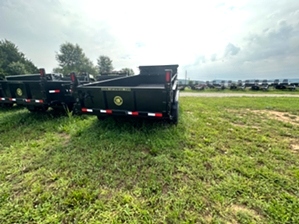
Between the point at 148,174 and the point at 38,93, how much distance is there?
4480mm

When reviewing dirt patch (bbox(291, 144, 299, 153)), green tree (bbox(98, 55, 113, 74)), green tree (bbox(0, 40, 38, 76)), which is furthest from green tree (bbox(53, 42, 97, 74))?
dirt patch (bbox(291, 144, 299, 153))

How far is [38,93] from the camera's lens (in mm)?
4770

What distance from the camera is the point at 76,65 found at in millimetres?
46906

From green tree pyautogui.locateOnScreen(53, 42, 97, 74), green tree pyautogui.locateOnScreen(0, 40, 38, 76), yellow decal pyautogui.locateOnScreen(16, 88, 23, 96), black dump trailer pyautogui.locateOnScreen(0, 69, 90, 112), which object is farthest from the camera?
green tree pyautogui.locateOnScreen(53, 42, 97, 74)

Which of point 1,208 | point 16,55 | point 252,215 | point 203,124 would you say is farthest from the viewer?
point 16,55

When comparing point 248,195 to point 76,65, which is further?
point 76,65

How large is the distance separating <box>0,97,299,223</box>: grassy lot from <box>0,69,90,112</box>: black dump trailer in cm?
110

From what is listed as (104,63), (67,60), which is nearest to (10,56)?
(67,60)

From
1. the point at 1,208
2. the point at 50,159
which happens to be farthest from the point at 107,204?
the point at 50,159

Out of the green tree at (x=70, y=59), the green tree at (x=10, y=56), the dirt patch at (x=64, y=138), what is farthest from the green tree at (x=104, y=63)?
the dirt patch at (x=64, y=138)

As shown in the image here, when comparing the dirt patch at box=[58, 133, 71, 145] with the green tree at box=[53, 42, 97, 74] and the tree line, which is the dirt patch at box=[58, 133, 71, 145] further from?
the green tree at box=[53, 42, 97, 74]

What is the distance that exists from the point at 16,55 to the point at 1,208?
42.8 metres

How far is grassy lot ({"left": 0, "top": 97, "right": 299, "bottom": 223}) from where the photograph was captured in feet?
5.85

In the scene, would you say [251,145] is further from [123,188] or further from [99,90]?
[99,90]
